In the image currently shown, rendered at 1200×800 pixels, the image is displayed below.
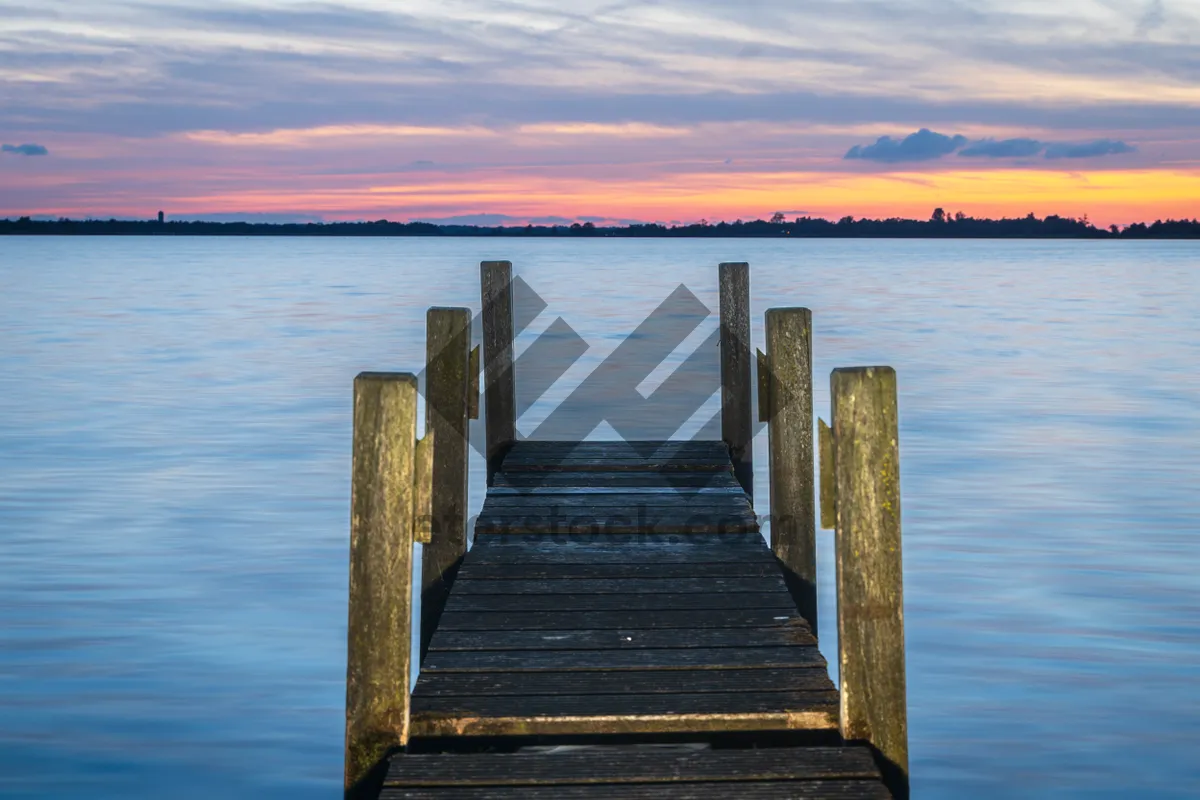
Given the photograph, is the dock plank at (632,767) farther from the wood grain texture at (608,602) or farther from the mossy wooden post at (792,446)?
the mossy wooden post at (792,446)

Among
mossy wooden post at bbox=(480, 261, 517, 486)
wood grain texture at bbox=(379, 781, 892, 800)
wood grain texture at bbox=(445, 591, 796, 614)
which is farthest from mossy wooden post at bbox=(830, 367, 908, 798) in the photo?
mossy wooden post at bbox=(480, 261, 517, 486)

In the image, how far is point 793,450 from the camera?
708cm

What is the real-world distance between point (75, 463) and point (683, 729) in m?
12.5

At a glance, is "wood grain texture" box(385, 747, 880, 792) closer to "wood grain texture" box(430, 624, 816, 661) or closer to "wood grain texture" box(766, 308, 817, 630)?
"wood grain texture" box(430, 624, 816, 661)

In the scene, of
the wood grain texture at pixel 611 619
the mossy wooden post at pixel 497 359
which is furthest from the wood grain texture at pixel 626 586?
the mossy wooden post at pixel 497 359

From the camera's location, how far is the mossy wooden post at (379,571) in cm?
385

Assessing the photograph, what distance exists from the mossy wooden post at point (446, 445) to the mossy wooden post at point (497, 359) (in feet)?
5.26

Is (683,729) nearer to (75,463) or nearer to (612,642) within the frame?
(612,642)

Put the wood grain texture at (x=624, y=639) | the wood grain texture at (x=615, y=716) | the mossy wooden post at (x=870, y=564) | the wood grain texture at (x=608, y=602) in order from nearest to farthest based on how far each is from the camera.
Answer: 1. the mossy wooden post at (x=870, y=564)
2. the wood grain texture at (x=615, y=716)
3. the wood grain texture at (x=624, y=639)
4. the wood grain texture at (x=608, y=602)

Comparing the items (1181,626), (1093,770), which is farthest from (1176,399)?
(1093,770)

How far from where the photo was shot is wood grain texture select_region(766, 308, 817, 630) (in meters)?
6.81

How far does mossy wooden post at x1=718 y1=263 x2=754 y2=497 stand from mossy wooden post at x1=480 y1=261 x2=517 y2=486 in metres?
1.57

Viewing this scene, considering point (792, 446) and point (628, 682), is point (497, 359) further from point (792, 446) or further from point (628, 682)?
point (628, 682)

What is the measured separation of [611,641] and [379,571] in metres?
1.44
